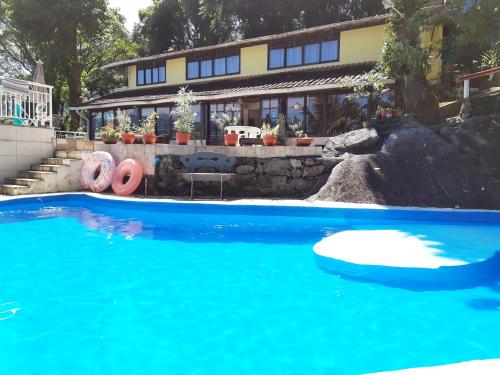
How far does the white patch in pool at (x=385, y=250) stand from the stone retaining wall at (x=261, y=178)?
4.65m

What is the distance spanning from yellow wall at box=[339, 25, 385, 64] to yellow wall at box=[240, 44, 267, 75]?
401 centimetres

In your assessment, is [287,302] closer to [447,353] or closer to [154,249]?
[447,353]

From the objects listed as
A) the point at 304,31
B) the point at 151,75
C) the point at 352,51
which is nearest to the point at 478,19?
the point at 352,51

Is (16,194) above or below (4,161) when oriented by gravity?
below

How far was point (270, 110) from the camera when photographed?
1859cm

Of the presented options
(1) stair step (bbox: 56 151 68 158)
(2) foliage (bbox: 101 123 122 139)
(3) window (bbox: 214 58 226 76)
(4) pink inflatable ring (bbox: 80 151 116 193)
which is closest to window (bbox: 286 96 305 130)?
(3) window (bbox: 214 58 226 76)

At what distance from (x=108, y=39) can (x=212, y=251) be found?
101 feet

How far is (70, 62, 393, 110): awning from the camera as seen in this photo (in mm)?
16016

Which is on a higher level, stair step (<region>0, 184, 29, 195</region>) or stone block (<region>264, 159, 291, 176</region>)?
stone block (<region>264, 159, 291, 176</region>)

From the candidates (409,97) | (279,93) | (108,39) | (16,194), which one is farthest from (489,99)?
(108,39)

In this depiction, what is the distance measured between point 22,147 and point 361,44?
1364 cm

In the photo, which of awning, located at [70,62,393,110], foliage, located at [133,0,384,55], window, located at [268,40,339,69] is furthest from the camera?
foliage, located at [133,0,384,55]

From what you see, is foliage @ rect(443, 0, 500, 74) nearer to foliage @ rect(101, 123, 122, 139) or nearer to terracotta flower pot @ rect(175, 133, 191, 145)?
terracotta flower pot @ rect(175, 133, 191, 145)

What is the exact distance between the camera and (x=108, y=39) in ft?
105
